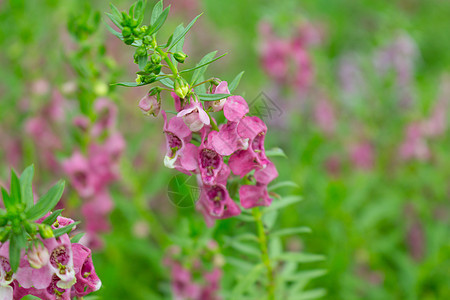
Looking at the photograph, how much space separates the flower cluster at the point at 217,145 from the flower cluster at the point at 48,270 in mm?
409

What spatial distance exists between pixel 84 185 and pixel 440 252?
7.51ft

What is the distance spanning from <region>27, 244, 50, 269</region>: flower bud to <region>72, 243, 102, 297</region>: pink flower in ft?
0.46

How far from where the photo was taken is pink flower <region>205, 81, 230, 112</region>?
64.0 inches

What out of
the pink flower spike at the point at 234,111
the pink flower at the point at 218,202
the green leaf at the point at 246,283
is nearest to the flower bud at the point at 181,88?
the pink flower spike at the point at 234,111

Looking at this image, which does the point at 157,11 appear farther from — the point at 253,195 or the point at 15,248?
the point at 15,248

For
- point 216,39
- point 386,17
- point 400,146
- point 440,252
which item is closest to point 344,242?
point 440,252

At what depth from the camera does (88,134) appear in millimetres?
3188

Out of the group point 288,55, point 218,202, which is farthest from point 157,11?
point 288,55

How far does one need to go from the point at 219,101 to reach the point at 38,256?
723 millimetres

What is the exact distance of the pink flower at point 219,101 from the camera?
5.33 feet

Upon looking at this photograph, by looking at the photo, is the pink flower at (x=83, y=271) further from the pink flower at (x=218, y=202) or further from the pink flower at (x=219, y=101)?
the pink flower at (x=219, y=101)

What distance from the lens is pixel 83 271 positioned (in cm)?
158

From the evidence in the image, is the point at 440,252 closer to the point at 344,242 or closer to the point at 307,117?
the point at 344,242

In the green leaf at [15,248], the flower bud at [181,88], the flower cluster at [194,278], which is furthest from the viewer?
the flower cluster at [194,278]
